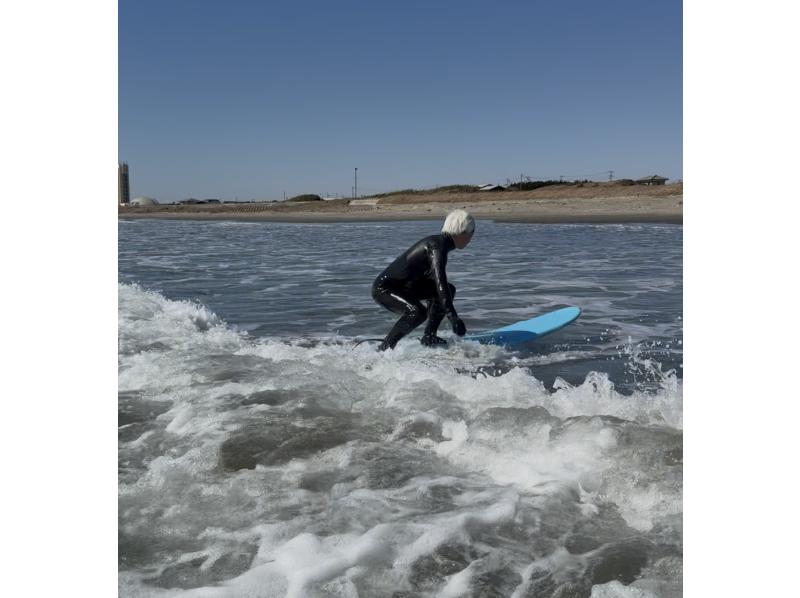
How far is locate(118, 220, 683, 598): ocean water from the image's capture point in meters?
2.65

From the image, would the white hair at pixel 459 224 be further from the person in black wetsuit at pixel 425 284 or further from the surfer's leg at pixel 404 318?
the surfer's leg at pixel 404 318

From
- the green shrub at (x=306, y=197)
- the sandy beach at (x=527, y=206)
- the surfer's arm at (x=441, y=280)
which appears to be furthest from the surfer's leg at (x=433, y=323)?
the green shrub at (x=306, y=197)

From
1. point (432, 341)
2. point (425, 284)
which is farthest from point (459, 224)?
point (432, 341)

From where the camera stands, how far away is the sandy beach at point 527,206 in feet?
126

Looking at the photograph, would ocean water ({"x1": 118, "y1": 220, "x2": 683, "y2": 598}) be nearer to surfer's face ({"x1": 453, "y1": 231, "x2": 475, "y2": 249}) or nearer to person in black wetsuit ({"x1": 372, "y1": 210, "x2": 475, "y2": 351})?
person in black wetsuit ({"x1": 372, "y1": 210, "x2": 475, "y2": 351})

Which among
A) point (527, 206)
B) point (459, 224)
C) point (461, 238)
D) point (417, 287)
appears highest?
point (527, 206)

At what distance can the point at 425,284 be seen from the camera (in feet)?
21.3

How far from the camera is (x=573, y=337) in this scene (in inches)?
287

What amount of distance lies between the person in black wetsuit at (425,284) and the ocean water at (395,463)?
0.90 ft

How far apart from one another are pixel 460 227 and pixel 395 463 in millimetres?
2878

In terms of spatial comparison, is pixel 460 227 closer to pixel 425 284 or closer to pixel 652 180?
pixel 425 284

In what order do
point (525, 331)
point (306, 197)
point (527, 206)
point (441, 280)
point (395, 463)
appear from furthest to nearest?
point (306, 197) → point (527, 206) → point (525, 331) → point (441, 280) → point (395, 463)
